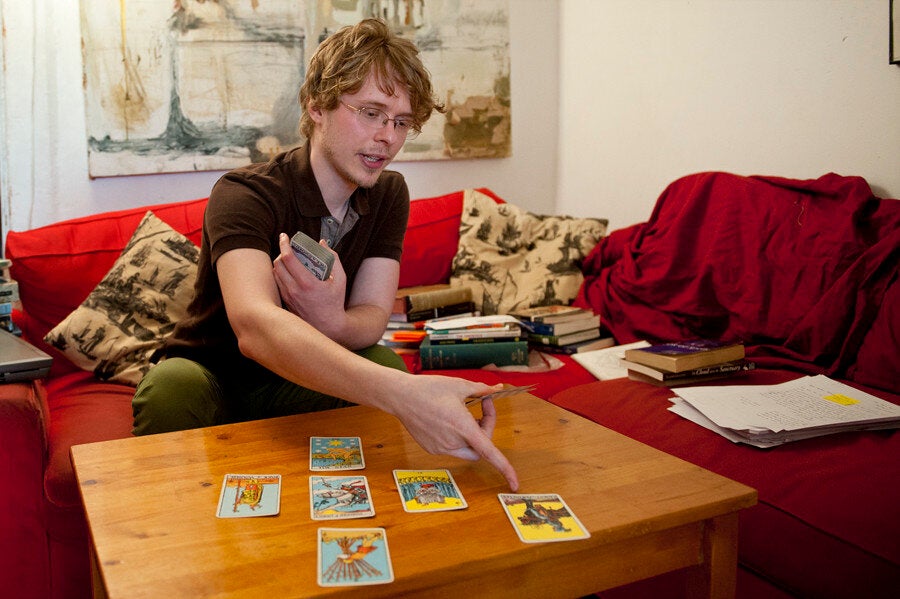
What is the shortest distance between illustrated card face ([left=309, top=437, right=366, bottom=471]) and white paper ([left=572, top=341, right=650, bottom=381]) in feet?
3.37

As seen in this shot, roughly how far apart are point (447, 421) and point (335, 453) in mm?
232

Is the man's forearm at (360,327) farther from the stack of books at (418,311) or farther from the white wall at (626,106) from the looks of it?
the white wall at (626,106)

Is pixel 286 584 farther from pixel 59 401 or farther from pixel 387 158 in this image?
pixel 59 401

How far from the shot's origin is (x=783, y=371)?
203 centimetres

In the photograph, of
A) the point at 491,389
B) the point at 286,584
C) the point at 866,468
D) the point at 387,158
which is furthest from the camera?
the point at 387,158

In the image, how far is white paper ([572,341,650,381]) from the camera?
2.22 metres

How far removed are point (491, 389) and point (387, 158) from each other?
715 millimetres

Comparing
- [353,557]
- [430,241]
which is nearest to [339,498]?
[353,557]

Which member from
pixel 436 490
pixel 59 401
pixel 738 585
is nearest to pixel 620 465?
pixel 436 490

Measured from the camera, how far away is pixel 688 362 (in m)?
1.92

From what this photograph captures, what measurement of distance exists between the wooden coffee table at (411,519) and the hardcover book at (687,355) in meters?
0.58

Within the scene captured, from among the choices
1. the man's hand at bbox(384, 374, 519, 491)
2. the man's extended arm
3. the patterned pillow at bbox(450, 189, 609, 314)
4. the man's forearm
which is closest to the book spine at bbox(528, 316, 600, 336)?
the patterned pillow at bbox(450, 189, 609, 314)

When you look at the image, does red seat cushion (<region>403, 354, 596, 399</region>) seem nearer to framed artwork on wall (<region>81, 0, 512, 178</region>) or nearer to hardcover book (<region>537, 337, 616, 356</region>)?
hardcover book (<region>537, 337, 616, 356</region>)

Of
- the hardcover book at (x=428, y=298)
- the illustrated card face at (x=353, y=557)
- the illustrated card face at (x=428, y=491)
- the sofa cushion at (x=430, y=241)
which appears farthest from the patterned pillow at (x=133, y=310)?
the illustrated card face at (x=353, y=557)
